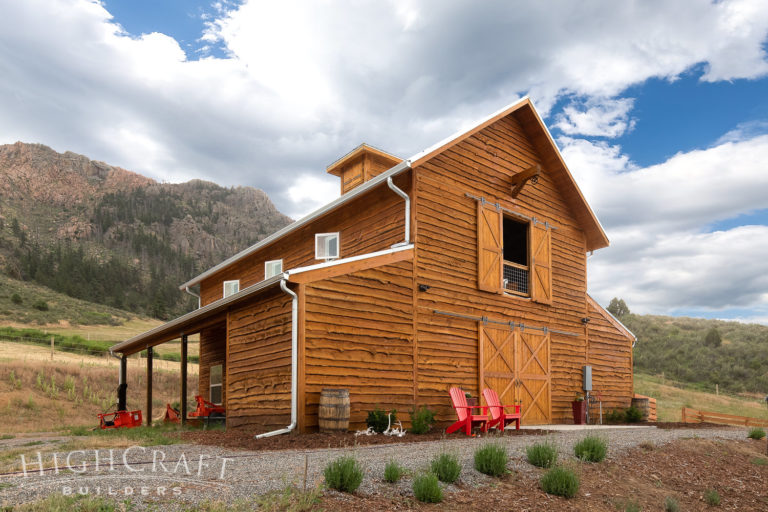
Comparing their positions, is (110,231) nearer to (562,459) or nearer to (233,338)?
(233,338)

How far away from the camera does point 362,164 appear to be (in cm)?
1892

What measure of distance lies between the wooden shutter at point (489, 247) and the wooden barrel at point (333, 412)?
505 centimetres

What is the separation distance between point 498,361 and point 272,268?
7404 mm

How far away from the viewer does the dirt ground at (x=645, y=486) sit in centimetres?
611

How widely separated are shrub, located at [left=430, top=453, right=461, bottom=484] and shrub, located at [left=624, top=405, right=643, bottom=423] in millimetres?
12948

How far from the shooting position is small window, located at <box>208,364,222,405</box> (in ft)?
63.0

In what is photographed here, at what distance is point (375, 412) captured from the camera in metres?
11.4

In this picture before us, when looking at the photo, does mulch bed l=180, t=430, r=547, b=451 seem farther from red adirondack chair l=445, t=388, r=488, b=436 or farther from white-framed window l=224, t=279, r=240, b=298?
white-framed window l=224, t=279, r=240, b=298

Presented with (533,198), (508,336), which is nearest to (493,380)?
(508,336)

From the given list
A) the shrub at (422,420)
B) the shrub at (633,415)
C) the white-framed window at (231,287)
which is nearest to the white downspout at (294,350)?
the shrub at (422,420)

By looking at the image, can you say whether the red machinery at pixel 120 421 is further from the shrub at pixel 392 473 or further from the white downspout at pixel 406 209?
the shrub at pixel 392 473

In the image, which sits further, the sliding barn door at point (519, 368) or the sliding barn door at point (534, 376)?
the sliding barn door at point (534, 376)

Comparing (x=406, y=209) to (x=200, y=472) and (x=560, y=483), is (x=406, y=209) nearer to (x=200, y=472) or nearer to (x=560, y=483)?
(x=560, y=483)

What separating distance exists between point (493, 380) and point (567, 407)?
3576 millimetres
